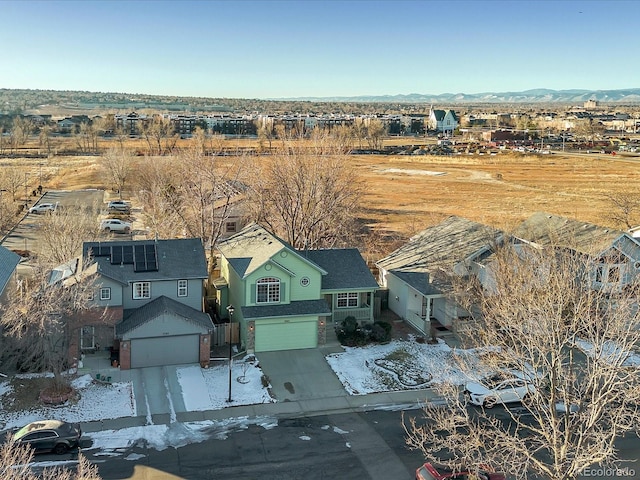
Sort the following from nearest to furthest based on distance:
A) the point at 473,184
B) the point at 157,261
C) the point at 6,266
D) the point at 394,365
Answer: the point at 394,365 → the point at 157,261 → the point at 6,266 → the point at 473,184

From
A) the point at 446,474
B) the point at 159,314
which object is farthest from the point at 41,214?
the point at 446,474

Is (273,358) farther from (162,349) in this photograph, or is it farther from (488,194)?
(488,194)

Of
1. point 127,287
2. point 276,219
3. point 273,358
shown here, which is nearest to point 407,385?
point 273,358

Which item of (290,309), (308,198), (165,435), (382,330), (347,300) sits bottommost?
(165,435)

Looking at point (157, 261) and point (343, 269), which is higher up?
point (157, 261)

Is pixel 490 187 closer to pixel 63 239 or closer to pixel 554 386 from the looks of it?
pixel 63 239

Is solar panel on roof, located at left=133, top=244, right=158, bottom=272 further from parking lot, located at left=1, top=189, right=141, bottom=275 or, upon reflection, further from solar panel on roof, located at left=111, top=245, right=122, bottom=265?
parking lot, located at left=1, top=189, right=141, bottom=275

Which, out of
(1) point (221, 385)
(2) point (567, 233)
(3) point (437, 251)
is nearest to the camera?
(1) point (221, 385)

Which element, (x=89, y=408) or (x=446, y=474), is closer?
(x=446, y=474)
